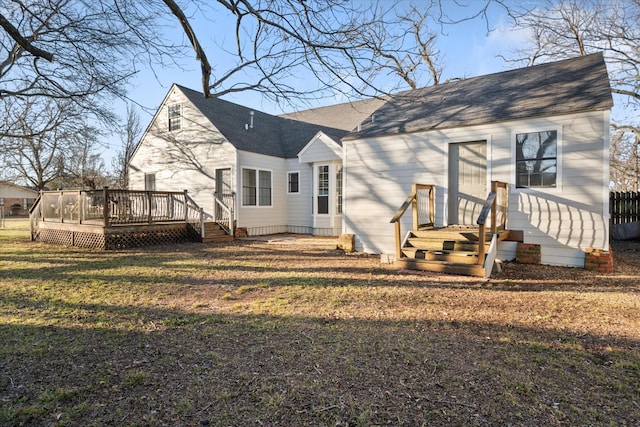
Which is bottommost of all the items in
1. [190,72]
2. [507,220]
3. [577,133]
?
[507,220]

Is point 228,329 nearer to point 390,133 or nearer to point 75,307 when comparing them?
point 75,307

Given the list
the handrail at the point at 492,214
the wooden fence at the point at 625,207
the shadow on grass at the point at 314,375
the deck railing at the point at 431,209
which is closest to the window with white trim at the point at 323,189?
the deck railing at the point at 431,209

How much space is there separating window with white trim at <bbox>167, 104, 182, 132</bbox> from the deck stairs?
1144 cm

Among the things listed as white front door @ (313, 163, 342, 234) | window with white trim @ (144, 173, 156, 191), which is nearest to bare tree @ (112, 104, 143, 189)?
window with white trim @ (144, 173, 156, 191)

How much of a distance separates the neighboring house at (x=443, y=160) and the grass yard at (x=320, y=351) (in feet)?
5.24

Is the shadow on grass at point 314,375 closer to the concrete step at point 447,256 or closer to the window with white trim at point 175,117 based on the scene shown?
the concrete step at point 447,256

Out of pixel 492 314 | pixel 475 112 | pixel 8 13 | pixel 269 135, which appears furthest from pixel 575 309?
pixel 269 135

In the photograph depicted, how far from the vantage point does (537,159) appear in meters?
7.32

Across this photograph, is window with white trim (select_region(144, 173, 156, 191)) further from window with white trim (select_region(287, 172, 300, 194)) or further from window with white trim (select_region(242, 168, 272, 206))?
window with white trim (select_region(287, 172, 300, 194))

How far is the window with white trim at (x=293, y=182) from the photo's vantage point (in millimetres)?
14816

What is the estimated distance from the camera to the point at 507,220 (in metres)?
7.61

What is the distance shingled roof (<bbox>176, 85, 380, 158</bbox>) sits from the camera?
14.0 m

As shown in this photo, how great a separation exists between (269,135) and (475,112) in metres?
9.69

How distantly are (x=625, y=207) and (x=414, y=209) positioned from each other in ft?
31.7
